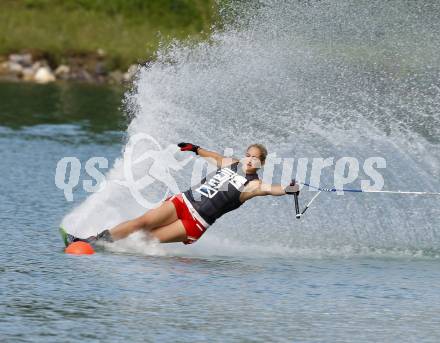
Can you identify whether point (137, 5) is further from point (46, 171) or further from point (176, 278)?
point (176, 278)

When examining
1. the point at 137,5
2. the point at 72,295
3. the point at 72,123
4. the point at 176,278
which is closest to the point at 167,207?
the point at 176,278

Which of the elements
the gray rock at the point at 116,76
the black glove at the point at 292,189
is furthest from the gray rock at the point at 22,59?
the black glove at the point at 292,189

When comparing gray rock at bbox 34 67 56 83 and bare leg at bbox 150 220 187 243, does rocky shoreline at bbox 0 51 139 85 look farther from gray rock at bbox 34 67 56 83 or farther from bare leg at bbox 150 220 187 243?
bare leg at bbox 150 220 187 243

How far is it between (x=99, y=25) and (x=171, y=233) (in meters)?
40.1

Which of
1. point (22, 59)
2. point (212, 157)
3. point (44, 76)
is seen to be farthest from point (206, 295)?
point (22, 59)

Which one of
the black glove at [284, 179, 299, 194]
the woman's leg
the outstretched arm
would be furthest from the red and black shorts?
the black glove at [284, 179, 299, 194]

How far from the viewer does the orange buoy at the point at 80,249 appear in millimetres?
12812

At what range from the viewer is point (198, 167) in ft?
53.3

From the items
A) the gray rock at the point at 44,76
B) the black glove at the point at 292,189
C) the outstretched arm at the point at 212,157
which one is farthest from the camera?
the gray rock at the point at 44,76

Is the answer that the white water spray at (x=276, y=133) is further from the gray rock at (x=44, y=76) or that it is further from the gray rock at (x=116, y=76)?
the gray rock at (x=116, y=76)

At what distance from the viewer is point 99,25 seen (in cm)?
5225

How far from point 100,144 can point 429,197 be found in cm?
1167

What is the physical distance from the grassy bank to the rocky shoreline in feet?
1.29

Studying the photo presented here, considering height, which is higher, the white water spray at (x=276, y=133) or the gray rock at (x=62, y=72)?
the gray rock at (x=62, y=72)
